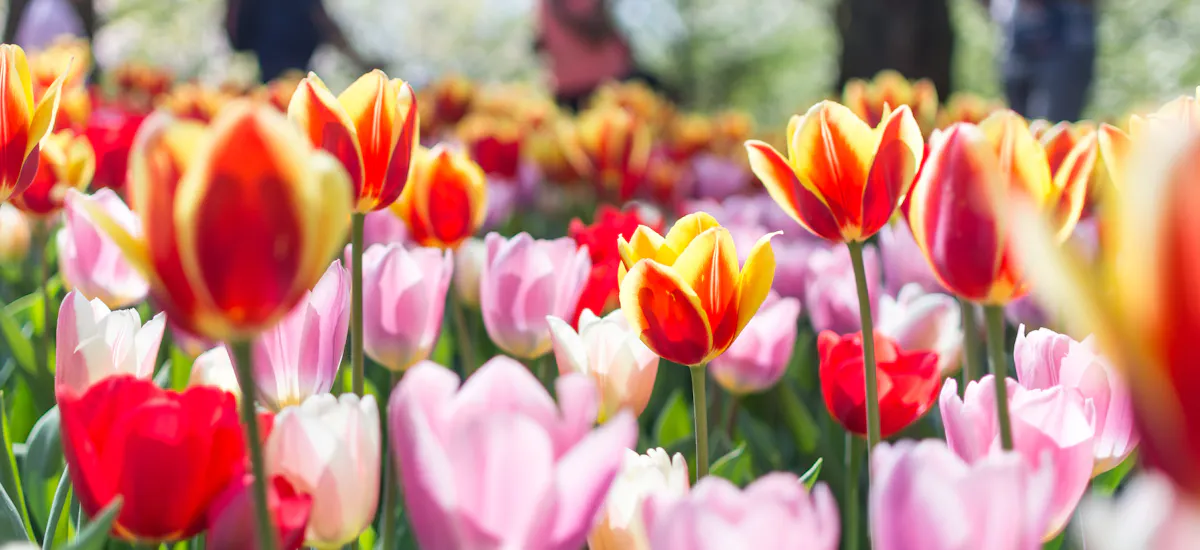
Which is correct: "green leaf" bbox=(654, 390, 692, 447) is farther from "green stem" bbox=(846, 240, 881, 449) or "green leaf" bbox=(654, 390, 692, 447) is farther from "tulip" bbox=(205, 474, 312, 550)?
"tulip" bbox=(205, 474, 312, 550)

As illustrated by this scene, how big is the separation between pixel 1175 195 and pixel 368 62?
5.24 m

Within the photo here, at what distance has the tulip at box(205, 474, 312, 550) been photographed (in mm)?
613

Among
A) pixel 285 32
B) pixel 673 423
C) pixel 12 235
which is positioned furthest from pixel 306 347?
pixel 285 32

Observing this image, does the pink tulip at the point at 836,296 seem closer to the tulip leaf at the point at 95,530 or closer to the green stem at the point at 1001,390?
the green stem at the point at 1001,390

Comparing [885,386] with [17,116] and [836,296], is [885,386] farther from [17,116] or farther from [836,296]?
[17,116]

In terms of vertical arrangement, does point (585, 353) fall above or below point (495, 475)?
below

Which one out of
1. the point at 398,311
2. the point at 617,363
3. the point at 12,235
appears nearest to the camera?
the point at 617,363

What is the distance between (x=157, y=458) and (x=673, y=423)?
2.76 feet

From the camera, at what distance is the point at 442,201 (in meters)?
1.42

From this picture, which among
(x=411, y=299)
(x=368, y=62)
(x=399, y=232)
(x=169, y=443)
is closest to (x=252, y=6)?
(x=368, y=62)

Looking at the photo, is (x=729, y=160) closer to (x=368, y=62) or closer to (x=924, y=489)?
(x=368, y=62)

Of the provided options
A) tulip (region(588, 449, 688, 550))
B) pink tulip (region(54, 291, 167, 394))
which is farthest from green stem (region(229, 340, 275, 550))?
pink tulip (region(54, 291, 167, 394))

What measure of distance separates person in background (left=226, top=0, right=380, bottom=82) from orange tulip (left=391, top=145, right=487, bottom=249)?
180 inches

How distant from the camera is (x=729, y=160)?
404 centimetres
